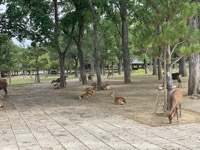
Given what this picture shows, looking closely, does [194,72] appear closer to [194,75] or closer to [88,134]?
[194,75]

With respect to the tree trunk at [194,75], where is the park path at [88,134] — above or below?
below

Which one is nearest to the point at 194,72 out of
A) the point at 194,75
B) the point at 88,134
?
the point at 194,75

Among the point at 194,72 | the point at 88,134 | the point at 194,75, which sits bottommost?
the point at 88,134

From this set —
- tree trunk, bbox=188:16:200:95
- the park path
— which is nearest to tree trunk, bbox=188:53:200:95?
tree trunk, bbox=188:16:200:95

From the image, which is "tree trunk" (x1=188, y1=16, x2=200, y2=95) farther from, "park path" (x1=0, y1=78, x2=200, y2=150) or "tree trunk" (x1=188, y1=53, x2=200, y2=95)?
"park path" (x1=0, y1=78, x2=200, y2=150)

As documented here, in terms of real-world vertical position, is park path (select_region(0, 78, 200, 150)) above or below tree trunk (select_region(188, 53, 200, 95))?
below

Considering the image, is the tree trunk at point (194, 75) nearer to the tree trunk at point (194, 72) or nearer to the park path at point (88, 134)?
the tree trunk at point (194, 72)

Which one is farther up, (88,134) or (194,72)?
(194,72)

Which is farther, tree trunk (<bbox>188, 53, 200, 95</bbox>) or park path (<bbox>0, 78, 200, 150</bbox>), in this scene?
tree trunk (<bbox>188, 53, 200, 95</bbox>)

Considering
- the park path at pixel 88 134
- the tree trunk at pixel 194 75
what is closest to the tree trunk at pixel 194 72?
the tree trunk at pixel 194 75

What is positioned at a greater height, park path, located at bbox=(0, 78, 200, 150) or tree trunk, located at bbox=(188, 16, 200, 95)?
tree trunk, located at bbox=(188, 16, 200, 95)

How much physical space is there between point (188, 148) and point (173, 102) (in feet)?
10.5

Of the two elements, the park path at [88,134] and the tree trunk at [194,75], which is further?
the tree trunk at [194,75]

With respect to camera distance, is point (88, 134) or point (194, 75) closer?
point (88, 134)
